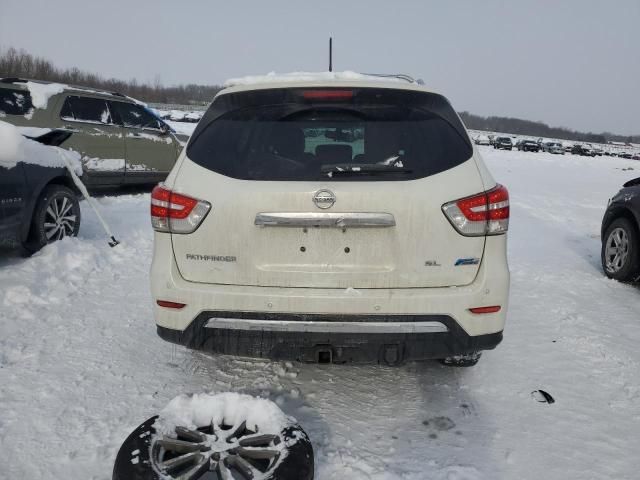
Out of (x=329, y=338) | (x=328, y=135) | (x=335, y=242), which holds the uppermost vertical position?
(x=328, y=135)

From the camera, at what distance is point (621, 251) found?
5.38 metres

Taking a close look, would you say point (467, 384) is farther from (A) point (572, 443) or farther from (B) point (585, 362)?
(B) point (585, 362)

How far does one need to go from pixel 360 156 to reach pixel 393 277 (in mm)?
632

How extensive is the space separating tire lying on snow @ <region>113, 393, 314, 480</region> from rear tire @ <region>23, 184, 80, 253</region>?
374 cm

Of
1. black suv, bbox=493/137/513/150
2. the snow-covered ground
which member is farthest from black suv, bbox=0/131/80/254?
black suv, bbox=493/137/513/150

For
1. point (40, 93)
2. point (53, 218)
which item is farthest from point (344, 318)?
point (40, 93)

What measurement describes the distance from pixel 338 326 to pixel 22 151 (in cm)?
411

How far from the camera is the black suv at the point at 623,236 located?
17.0 feet

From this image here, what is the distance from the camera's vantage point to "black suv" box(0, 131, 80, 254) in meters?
4.59

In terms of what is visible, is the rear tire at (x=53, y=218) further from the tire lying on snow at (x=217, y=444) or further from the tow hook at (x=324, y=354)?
the tow hook at (x=324, y=354)

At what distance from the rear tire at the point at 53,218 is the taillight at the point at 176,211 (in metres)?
3.20

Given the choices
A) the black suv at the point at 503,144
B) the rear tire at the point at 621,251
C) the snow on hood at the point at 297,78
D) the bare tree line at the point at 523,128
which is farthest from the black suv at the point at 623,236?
the bare tree line at the point at 523,128

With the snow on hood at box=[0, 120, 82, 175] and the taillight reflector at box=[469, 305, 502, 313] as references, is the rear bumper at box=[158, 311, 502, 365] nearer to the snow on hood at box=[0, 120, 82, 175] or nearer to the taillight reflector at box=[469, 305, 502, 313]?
the taillight reflector at box=[469, 305, 502, 313]

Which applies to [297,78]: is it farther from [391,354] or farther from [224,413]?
[224,413]
